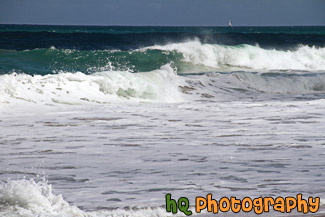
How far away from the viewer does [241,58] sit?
29.0 meters

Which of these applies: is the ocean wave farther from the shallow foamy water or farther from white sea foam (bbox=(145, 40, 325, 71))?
white sea foam (bbox=(145, 40, 325, 71))

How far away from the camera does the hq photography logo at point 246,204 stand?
4219mm

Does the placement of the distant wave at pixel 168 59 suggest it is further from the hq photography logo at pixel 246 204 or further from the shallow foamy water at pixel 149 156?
the hq photography logo at pixel 246 204

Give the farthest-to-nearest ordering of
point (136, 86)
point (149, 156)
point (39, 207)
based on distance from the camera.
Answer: point (136, 86) < point (149, 156) < point (39, 207)

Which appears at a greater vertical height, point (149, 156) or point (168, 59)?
point (168, 59)

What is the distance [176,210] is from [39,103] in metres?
7.39

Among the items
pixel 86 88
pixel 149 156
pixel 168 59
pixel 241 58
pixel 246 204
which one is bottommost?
pixel 246 204

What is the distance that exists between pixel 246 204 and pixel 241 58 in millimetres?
25019

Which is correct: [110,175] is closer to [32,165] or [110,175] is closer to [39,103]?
[32,165]

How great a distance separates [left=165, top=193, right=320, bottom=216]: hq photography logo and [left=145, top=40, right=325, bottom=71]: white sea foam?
22.0m

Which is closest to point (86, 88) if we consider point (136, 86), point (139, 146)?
point (136, 86)

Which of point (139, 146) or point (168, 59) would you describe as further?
point (168, 59)

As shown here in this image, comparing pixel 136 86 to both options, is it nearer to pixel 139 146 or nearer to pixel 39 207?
pixel 139 146

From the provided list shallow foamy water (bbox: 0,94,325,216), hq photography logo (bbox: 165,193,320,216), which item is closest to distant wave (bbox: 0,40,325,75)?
shallow foamy water (bbox: 0,94,325,216)
